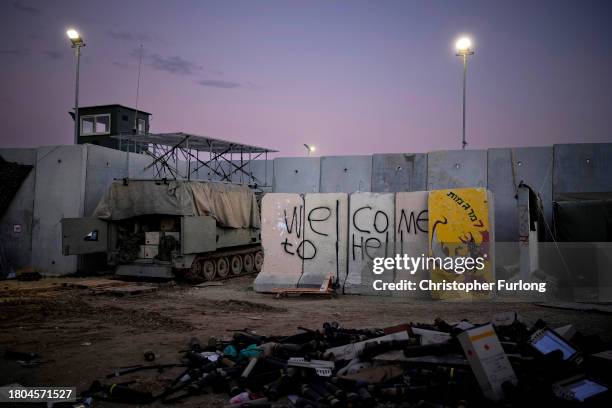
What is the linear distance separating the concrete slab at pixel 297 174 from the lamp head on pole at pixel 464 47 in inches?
282

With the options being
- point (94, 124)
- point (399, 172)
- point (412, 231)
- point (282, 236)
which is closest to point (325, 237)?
point (282, 236)

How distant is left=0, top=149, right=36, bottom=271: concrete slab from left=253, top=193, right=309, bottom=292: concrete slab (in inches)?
364

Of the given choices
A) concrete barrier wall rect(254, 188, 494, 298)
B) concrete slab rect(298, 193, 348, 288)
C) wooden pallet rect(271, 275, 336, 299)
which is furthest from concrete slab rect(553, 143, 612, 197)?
wooden pallet rect(271, 275, 336, 299)

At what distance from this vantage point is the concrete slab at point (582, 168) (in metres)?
15.6

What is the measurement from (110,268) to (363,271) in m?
9.01

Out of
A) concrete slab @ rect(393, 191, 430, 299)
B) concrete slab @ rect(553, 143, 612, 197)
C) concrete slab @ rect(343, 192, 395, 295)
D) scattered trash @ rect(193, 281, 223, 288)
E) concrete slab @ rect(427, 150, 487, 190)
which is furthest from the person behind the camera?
concrete slab @ rect(427, 150, 487, 190)

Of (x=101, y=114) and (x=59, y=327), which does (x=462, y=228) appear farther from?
(x=101, y=114)

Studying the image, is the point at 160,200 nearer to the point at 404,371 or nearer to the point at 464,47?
the point at 404,371

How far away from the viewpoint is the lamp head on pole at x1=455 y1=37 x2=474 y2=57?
1833cm

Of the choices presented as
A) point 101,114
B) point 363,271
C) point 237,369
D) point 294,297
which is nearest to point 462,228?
point 363,271

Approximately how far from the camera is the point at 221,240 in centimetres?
1568

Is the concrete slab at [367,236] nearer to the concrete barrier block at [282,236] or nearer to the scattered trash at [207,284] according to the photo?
the concrete barrier block at [282,236]
